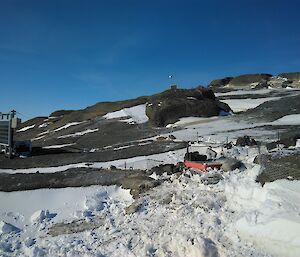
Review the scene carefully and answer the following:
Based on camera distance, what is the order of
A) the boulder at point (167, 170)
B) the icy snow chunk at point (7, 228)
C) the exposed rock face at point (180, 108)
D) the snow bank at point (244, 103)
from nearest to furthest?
the icy snow chunk at point (7, 228) < the boulder at point (167, 170) < the exposed rock face at point (180, 108) < the snow bank at point (244, 103)

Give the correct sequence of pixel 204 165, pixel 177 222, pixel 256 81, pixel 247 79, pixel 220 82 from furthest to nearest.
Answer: pixel 220 82 → pixel 247 79 → pixel 256 81 → pixel 204 165 → pixel 177 222

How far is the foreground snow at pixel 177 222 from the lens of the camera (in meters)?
7.46

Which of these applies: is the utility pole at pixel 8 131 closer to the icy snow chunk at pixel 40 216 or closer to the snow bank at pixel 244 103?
the icy snow chunk at pixel 40 216

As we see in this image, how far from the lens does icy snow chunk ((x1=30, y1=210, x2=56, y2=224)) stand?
11.8 meters

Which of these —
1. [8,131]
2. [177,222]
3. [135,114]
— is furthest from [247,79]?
[177,222]

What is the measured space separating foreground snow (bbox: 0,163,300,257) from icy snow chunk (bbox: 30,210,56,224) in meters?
0.03

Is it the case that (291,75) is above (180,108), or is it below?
above

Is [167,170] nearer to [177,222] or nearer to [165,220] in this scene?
[165,220]

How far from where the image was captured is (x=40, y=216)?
11984 millimetres

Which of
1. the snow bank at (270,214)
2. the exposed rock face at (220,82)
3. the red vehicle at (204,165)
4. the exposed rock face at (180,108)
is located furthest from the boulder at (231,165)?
the exposed rock face at (220,82)

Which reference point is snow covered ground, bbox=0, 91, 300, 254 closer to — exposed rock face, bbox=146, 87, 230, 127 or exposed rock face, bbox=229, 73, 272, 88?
exposed rock face, bbox=146, 87, 230, 127

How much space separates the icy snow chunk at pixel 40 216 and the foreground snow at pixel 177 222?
0.10 feet

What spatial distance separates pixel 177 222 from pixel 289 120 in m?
21.2

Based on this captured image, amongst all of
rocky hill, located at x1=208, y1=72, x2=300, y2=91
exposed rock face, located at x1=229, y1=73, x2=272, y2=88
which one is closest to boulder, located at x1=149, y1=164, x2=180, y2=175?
rocky hill, located at x1=208, y1=72, x2=300, y2=91
